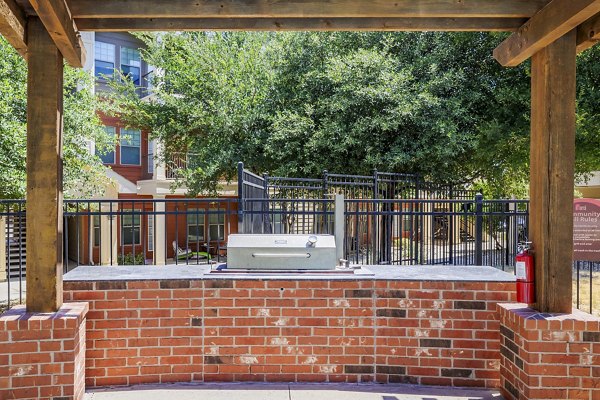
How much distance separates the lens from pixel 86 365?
3988mm

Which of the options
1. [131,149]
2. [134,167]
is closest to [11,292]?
[134,167]

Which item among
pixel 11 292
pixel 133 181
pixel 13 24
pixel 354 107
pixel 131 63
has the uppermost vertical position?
pixel 131 63

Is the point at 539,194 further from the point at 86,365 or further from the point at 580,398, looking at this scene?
the point at 86,365

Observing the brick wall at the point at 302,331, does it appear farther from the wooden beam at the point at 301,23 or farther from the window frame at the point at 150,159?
the window frame at the point at 150,159

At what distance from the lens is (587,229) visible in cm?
526

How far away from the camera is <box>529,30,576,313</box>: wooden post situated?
353 cm

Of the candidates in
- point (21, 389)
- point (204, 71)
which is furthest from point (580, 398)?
point (204, 71)

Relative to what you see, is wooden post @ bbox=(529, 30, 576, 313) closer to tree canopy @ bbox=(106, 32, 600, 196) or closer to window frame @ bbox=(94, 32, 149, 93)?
tree canopy @ bbox=(106, 32, 600, 196)

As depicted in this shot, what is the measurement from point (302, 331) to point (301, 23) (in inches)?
100

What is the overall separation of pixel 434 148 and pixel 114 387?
9010 millimetres

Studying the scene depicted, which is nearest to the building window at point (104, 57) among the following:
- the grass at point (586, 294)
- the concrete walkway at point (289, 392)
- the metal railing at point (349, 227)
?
the metal railing at point (349, 227)

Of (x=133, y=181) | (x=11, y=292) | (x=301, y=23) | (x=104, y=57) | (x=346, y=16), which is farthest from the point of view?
(x=104, y=57)

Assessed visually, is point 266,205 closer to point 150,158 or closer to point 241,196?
point 241,196

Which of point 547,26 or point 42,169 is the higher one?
point 547,26
